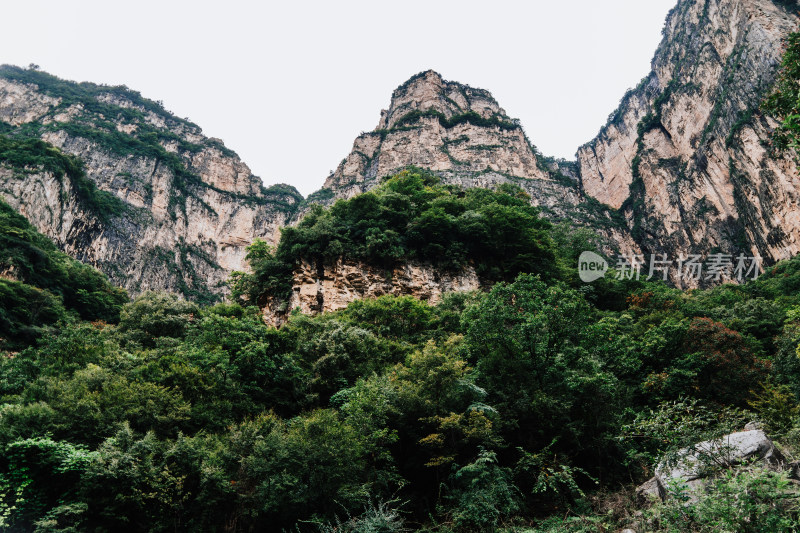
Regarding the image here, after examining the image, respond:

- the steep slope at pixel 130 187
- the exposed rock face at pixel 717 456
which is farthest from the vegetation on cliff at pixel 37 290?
the exposed rock face at pixel 717 456

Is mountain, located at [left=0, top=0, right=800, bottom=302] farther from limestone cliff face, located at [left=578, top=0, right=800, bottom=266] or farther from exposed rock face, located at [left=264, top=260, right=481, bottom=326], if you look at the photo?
exposed rock face, located at [left=264, top=260, right=481, bottom=326]

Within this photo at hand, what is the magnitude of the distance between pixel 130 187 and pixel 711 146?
2958 inches

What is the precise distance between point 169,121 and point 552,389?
9540 cm

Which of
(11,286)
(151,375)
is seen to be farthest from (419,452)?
(11,286)

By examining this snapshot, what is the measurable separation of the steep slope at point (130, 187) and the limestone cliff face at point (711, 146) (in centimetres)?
5799

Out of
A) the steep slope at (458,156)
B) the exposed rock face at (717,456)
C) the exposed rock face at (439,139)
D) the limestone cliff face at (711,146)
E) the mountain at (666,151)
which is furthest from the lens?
the exposed rock face at (439,139)

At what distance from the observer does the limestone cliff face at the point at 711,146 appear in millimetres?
38438

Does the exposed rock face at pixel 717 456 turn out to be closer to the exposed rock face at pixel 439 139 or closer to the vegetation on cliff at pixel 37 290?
the vegetation on cliff at pixel 37 290

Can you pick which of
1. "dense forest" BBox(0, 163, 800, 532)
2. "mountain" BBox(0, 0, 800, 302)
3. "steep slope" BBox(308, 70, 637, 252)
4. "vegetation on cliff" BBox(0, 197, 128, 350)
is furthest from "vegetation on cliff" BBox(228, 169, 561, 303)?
"steep slope" BBox(308, 70, 637, 252)

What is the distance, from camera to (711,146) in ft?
154

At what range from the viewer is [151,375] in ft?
37.2

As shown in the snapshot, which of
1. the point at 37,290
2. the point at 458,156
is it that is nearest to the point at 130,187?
the point at 37,290

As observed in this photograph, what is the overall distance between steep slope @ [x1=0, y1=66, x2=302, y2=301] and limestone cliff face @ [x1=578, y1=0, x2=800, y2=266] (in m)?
58.0

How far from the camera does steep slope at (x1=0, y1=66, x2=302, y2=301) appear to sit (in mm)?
47750
